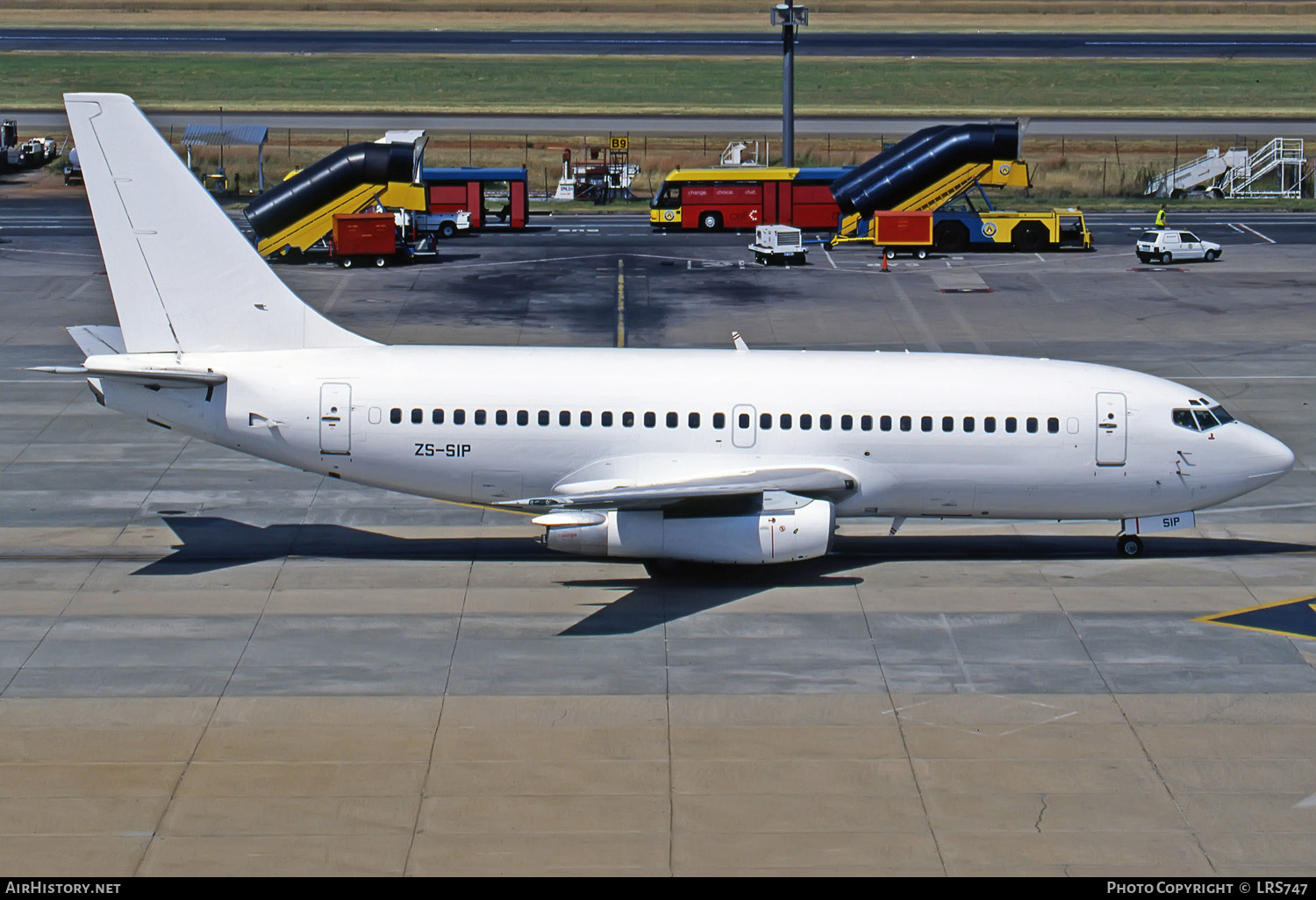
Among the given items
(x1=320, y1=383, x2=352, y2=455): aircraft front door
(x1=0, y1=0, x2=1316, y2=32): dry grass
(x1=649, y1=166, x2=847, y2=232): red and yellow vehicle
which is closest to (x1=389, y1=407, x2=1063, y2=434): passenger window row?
(x1=320, y1=383, x2=352, y2=455): aircraft front door

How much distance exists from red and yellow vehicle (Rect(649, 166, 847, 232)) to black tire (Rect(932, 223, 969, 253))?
26.7ft

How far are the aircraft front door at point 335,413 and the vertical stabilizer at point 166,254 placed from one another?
5.28ft

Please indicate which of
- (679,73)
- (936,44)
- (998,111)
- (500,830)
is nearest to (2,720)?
(500,830)

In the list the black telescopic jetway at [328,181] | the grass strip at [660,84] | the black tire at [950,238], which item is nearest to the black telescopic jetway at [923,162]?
the black tire at [950,238]

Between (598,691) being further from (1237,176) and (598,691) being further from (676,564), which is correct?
(1237,176)

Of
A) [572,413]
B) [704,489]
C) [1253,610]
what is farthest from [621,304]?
[1253,610]

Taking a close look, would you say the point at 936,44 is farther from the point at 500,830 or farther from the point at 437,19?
the point at 500,830

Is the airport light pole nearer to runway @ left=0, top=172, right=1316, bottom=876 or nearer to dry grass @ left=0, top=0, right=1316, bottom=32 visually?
runway @ left=0, top=172, right=1316, bottom=876

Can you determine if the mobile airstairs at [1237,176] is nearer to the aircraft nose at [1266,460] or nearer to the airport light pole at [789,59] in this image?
the airport light pole at [789,59]

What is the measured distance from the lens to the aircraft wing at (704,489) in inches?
1112

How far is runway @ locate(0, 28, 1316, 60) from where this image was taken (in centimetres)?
13712

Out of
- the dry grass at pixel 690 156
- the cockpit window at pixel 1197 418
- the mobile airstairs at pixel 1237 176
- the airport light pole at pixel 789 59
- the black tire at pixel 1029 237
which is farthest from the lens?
the dry grass at pixel 690 156

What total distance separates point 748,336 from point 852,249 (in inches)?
918

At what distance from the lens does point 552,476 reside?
30703 mm
